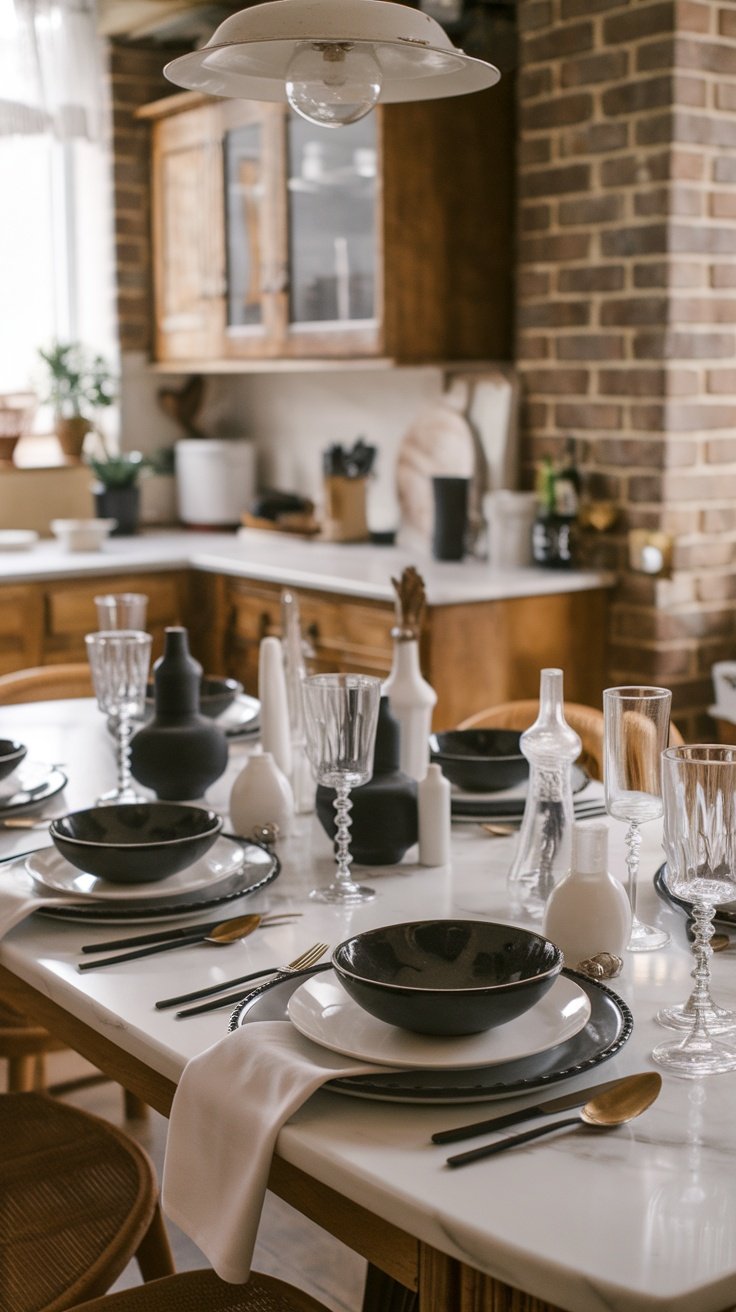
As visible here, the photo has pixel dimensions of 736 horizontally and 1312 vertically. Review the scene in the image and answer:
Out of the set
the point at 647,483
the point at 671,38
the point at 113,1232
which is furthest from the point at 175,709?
the point at 671,38

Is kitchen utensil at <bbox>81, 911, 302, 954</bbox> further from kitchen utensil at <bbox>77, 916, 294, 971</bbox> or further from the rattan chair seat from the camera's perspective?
the rattan chair seat

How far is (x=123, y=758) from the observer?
1.96m

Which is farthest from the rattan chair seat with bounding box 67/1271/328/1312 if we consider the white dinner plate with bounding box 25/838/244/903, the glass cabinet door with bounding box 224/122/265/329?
the glass cabinet door with bounding box 224/122/265/329

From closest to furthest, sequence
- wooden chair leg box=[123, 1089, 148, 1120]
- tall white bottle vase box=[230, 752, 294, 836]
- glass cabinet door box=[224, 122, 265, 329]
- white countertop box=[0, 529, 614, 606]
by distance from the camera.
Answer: tall white bottle vase box=[230, 752, 294, 836], wooden chair leg box=[123, 1089, 148, 1120], white countertop box=[0, 529, 614, 606], glass cabinet door box=[224, 122, 265, 329]

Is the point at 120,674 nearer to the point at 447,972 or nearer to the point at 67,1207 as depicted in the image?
the point at 67,1207

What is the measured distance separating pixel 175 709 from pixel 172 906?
17.9 inches

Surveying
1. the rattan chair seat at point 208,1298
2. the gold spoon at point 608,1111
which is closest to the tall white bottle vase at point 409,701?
the rattan chair seat at point 208,1298

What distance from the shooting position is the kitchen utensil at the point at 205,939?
4.35 ft

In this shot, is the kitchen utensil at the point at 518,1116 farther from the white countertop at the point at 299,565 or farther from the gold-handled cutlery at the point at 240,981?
the white countertop at the point at 299,565

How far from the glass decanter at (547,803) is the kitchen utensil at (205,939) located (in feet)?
0.92

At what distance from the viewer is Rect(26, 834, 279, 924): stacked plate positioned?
55.7 inches

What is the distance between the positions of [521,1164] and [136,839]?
73 cm

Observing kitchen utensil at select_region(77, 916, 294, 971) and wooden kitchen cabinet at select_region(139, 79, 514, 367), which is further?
wooden kitchen cabinet at select_region(139, 79, 514, 367)

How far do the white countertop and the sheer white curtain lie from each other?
75 centimetres
